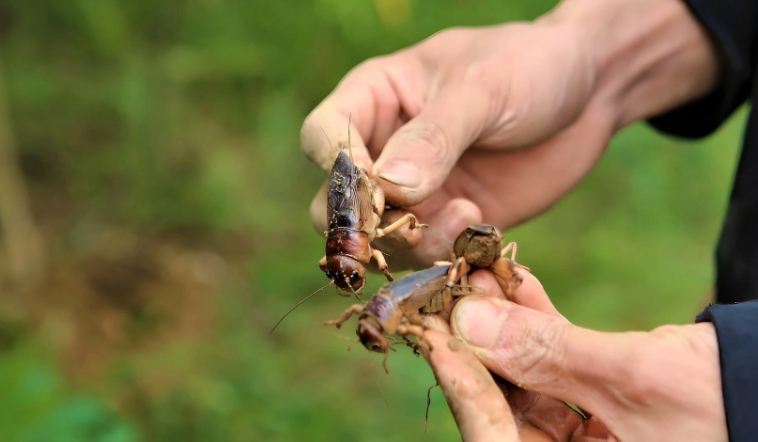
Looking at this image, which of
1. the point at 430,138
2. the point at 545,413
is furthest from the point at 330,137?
the point at 545,413

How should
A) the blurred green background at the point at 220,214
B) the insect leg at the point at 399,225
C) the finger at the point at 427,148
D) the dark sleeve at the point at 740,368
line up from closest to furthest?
the dark sleeve at the point at 740,368 → the finger at the point at 427,148 → the insect leg at the point at 399,225 → the blurred green background at the point at 220,214

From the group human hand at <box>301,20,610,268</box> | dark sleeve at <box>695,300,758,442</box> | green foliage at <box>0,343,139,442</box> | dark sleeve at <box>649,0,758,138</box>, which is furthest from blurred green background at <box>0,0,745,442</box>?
dark sleeve at <box>695,300,758,442</box>

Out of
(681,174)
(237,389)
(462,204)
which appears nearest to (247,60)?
(237,389)

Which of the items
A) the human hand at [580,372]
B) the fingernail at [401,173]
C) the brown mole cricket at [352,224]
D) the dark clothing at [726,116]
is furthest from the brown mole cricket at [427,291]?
the dark clothing at [726,116]

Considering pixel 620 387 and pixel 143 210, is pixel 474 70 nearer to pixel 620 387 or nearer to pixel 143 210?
pixel 620 387

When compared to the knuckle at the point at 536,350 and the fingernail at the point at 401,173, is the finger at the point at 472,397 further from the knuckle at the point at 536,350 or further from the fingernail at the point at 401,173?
the fingernail at the point at 401,173

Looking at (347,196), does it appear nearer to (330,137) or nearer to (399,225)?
(399,225)

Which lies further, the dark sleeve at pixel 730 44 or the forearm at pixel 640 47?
the forearm at pixel 640 47

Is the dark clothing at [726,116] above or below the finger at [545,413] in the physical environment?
above
